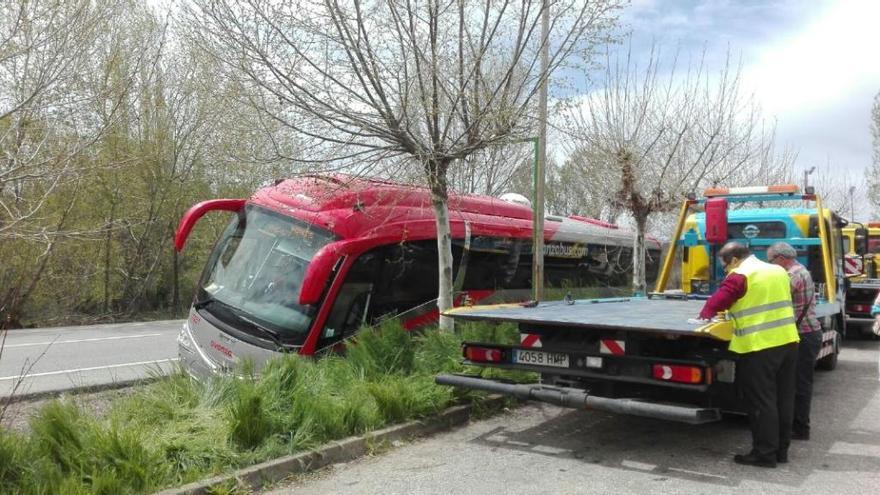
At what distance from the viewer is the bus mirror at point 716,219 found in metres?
9.89

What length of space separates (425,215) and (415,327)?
59.6 inches

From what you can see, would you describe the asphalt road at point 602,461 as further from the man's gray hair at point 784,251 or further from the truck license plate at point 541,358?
the man's gray hair at point 784,251

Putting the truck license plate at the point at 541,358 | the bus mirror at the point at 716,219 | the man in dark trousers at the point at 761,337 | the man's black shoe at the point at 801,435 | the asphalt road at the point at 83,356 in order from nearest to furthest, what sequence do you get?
1. the man in dark trousers at the point at 761,337
2. the truck license plate at the point at 541,358
3. the man's black shoe at the point at 801,435
4. the asphalt road at the point at 83,356
5. the bus mirror at the point at 716,219

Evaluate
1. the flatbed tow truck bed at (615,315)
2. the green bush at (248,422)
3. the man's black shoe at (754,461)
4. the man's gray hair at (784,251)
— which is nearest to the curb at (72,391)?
the green bush at (248,422)

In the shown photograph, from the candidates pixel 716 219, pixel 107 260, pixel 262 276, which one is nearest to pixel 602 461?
pixel 262 276

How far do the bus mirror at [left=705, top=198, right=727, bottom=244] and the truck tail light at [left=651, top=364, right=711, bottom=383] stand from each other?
4.69 metres

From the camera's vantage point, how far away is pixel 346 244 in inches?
319

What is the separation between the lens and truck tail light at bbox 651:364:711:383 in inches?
224

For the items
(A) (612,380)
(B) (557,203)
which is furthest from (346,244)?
(B) (557,203)

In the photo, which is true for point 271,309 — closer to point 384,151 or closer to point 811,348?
point 384,151

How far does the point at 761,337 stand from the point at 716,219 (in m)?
4.44

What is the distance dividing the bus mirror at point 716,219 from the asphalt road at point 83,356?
275 inches

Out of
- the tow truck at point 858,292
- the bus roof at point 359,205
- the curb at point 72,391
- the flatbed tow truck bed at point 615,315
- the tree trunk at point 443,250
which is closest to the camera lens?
the flatbed tow truck bed at point 615,315

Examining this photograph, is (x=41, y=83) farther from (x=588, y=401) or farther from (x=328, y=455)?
(x=588, y=401)
